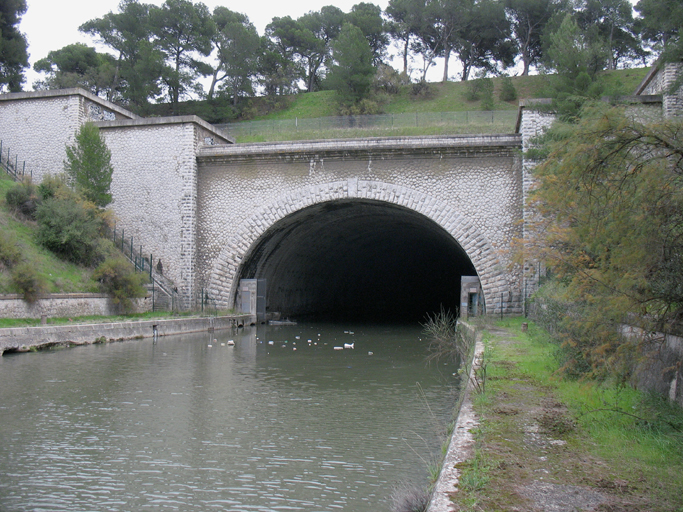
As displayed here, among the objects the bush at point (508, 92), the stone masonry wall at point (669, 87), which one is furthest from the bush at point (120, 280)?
the bush at point (508, 92)

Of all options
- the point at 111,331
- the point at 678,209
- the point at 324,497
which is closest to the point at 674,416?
the point at 678,209

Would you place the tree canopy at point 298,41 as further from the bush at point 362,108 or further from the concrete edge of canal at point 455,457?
the concrete edge of canal at point 455,457

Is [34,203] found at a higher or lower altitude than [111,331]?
higher

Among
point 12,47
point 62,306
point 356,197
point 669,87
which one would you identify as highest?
point 12,47

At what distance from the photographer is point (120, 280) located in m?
18.8

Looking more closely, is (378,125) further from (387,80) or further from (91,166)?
(387,80)

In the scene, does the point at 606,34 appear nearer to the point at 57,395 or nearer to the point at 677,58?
the point at 677,58

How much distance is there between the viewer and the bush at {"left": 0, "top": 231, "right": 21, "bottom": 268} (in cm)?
1573

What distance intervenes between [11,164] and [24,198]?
4470 mm

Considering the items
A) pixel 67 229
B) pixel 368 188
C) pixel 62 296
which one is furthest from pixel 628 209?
pixel 67 229

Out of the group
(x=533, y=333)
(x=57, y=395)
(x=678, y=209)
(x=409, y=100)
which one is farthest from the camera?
(x=409, y=100)

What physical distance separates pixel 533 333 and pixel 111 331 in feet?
32.9

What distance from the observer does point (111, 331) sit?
15.4 meters

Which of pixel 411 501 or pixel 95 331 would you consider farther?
pixel 95 331
